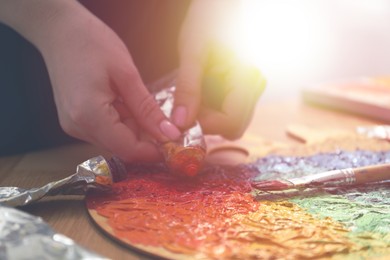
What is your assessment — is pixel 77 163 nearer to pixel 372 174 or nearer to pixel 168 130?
pixel 168 130

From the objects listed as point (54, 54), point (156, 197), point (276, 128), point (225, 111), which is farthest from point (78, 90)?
point (276, 128)

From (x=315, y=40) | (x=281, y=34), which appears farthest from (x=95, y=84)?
(x=315, y=40)

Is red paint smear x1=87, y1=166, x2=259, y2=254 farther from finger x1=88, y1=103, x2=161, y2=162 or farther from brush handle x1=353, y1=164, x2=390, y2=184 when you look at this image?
brush handle x1=353, y1=164, x2=390, y2=184

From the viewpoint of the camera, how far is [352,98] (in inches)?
46.5

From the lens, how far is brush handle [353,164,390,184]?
0.69 metres

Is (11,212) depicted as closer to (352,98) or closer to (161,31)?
(161,31)

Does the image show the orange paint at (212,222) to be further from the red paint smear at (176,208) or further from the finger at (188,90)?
the finger at (188,90)

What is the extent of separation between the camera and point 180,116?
2.59 feet

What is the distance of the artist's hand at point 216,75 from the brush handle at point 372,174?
10.3 inches

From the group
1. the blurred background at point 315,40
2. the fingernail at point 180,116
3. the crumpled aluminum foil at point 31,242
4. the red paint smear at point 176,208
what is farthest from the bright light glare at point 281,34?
the crumpled aluminum foil at point 31,242

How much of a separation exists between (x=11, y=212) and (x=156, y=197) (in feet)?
0.60

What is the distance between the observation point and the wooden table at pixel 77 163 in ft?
1.85

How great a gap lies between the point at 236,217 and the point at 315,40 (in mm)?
1407

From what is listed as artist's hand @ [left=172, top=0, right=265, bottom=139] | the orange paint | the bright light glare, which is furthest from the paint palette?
the bright light glare
